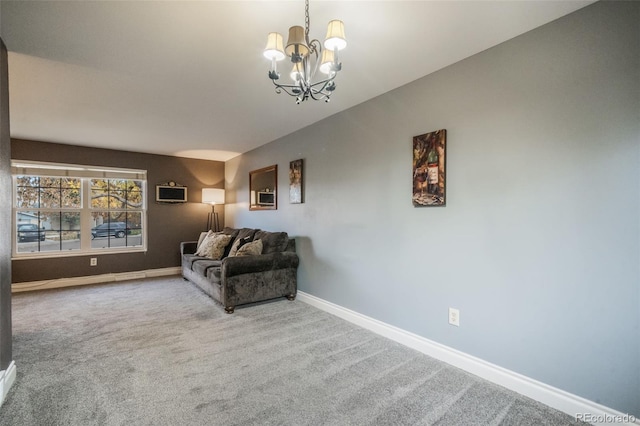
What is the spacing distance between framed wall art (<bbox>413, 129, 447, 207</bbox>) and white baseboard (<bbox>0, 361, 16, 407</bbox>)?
311cm

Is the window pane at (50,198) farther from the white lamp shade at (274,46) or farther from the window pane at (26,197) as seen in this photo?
the white lamp shade at (274,46)

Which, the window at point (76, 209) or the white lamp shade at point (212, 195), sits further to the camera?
the white lamp shade at point (212, 195)

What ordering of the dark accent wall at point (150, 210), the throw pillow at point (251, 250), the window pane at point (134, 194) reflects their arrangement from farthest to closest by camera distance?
the window pane at point (134, 194) → the dark accent wall at point (150, 210) → the throw pillow at point (251, 250)

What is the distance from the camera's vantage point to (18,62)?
2.23 meters

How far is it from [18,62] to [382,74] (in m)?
2.87

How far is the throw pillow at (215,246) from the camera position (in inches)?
180

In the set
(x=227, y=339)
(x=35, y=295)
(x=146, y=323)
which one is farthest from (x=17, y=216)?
(x=227, y=339)

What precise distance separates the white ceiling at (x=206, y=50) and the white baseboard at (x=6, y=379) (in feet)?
7.22

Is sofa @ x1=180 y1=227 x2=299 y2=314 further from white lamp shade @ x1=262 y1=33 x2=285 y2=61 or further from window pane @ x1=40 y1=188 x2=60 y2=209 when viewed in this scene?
window pane @ x1=40 y1=188 x2=60 y2=209

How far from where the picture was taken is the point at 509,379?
6.35ft

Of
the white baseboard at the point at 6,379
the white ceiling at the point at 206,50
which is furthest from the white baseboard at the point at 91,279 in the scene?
the white baseboard at the point at 6,379

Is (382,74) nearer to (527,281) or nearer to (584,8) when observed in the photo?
(584,8)

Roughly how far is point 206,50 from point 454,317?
2736 millimetres

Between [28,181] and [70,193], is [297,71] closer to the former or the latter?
[70,193]
